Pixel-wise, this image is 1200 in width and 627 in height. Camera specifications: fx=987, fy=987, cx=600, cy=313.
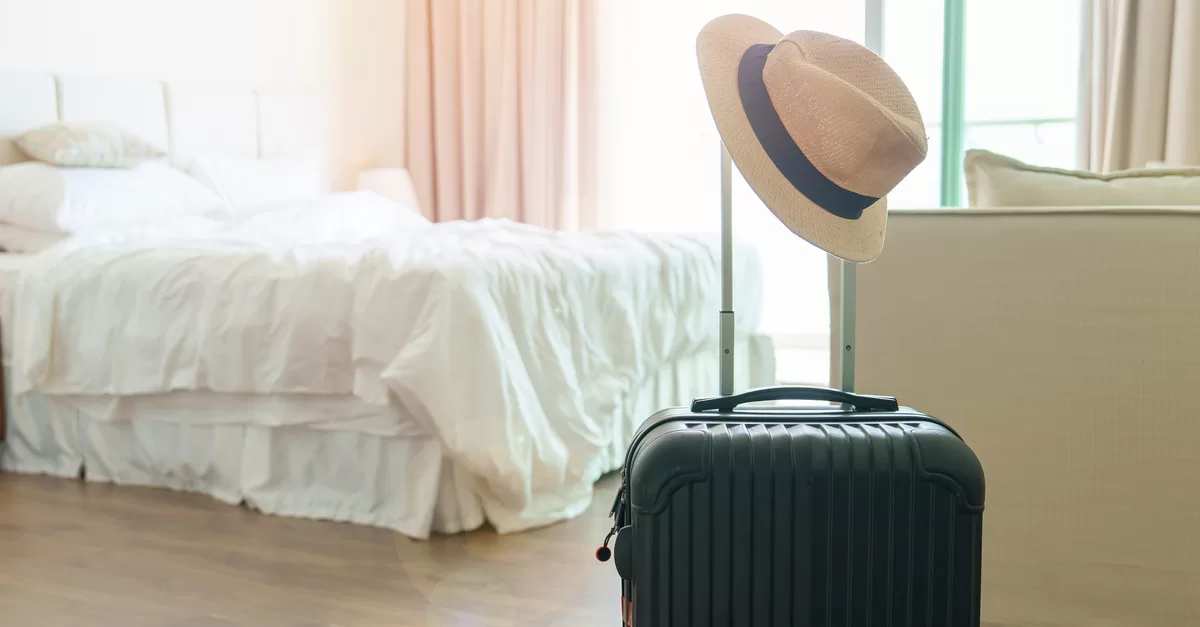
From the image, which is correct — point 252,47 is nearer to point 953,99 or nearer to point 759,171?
point 953,99

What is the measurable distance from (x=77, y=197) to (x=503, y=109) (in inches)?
96.9

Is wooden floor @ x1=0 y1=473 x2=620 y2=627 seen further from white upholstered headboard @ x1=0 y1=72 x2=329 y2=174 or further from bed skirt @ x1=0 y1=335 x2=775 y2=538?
white upholstered headboard @ x1=0 y1=72 x2=329 y2=174

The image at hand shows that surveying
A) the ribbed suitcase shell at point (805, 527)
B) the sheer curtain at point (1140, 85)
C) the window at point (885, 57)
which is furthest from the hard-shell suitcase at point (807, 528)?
the window at point (885, 57)

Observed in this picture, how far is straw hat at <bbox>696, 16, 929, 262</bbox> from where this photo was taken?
1260mm

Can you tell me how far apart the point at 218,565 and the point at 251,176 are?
216 centimetres

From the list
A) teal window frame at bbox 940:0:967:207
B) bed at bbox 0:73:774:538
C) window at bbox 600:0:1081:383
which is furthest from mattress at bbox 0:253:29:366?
teal window frame at bbox 940:0:967:207

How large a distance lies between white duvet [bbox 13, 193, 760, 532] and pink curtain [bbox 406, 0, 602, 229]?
2.02 m

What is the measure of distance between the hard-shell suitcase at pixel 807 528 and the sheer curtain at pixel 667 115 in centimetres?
363

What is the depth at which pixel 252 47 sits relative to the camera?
439 centimetres

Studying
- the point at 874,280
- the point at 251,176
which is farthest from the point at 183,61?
Result: the point at 874,280

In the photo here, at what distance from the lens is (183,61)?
4.01 meters

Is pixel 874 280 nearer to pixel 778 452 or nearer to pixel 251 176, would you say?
pixel 778 452

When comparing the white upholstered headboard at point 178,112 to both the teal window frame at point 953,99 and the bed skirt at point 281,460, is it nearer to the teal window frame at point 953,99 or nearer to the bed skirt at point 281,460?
the bed skirt at point 281,460

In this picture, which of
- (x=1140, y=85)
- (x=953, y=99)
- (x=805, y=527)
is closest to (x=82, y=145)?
(x=805, y=527)
